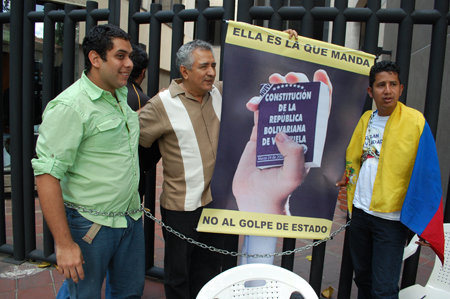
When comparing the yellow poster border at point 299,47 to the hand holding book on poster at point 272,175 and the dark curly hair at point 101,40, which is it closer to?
the hand holding book on poster at point 272,175

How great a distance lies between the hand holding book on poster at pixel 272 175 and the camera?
95.2 inches

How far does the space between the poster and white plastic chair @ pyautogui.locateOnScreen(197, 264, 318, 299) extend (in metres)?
0.77

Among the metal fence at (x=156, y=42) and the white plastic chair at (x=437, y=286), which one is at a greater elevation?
the metal fence at (x=156, y=42)

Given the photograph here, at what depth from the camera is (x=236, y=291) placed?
5.53 ft

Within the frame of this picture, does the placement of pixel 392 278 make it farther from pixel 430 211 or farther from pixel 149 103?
pixel 149 103

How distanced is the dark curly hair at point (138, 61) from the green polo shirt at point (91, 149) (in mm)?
618

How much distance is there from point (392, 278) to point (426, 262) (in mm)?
2169

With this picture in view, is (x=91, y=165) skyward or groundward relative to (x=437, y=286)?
skyward

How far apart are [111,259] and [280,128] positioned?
1.37 meters

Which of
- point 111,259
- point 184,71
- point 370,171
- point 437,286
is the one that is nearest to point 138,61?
point 184,71

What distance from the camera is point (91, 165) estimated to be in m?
1.90

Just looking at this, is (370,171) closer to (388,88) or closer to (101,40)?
(388,88)

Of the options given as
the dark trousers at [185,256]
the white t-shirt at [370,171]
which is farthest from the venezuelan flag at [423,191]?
the dark trousers at [185,256]

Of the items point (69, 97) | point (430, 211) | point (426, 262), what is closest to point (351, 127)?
point (430, 211)
